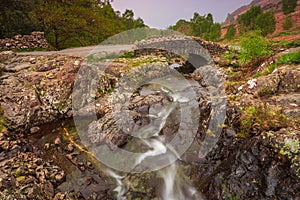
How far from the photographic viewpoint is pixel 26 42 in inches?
612

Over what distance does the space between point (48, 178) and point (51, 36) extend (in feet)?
56.3

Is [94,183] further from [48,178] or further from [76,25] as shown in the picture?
[76,25]

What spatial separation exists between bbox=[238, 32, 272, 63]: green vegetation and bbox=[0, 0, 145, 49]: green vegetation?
12903 mm

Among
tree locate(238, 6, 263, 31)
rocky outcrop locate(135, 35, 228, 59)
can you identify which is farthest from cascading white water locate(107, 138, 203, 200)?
tree locate(238, 6, 263, 31)

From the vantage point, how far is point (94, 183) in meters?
6.16

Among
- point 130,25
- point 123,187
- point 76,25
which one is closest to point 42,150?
point 123,187

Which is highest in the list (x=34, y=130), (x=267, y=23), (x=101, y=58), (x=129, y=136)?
(x=267, y=23)

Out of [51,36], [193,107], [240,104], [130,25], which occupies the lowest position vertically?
[193,107]

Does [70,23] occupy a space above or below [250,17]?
below

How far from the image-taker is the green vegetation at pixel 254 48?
11.7 metres

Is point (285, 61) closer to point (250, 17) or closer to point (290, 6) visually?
point (250, 17)

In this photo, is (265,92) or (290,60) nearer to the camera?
(265,92)

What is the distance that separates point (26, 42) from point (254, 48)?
15.7m

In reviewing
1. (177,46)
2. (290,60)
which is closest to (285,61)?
(290,60)
